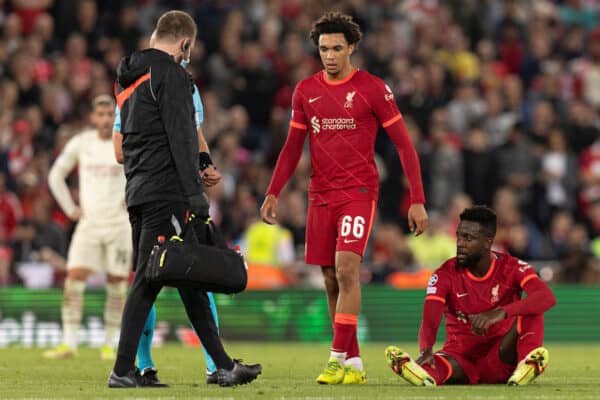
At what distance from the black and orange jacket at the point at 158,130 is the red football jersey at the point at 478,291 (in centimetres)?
196

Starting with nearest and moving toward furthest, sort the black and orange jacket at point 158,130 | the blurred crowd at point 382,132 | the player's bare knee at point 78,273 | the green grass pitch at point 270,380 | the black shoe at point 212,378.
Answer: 1. the green grass pitch at point 270,380
2. the black and orange jacket at point 158,130
3. the black shoe at point 212,378
4. the player's bare knee at point 78,273
5. the blurred crowd at point 382,132

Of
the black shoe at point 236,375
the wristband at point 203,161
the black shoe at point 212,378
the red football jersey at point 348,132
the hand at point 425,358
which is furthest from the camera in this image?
the red football jersey at point 348,132

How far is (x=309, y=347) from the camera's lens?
16.4 meters

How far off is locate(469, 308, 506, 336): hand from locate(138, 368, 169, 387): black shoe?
209cm

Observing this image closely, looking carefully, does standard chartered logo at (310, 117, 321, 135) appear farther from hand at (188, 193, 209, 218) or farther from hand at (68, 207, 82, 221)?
hand at (68, 207, 82, 221)

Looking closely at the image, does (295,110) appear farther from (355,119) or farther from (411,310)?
(411,310)

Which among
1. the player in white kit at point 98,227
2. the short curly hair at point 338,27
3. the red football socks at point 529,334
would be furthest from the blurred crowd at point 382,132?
the red football socks at point 529,334

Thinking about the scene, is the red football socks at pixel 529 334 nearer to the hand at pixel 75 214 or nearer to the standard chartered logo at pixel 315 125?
the standard chartered logo at pixel 315 125

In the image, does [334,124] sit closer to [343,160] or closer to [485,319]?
[343,160]

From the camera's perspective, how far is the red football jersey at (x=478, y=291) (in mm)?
9719

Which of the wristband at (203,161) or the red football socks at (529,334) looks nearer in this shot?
the wristband at (203,161)

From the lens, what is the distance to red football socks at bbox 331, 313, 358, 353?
9.82 m

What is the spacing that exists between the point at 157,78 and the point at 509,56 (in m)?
15.8

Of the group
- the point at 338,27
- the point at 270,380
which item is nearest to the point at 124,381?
the point at 270,380
